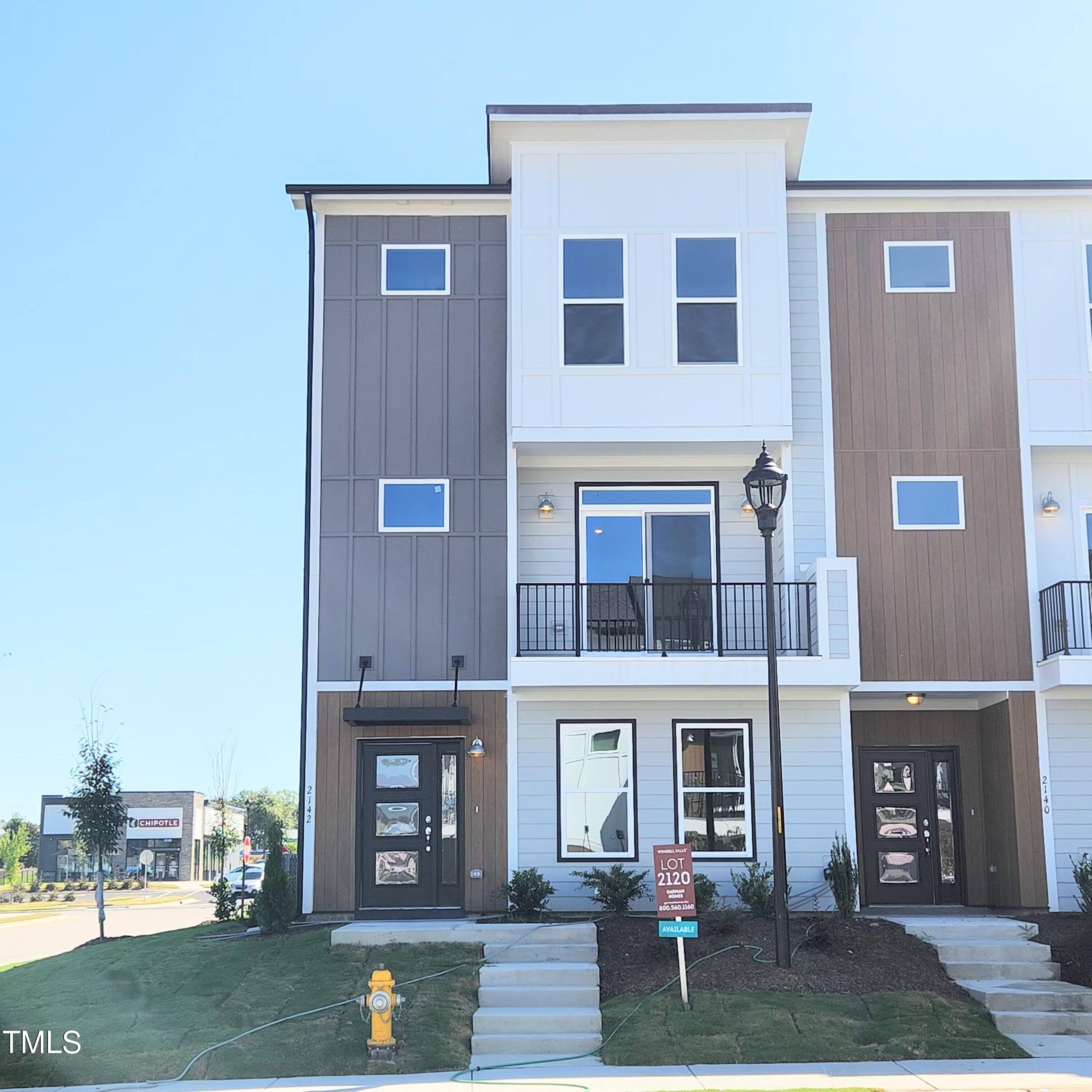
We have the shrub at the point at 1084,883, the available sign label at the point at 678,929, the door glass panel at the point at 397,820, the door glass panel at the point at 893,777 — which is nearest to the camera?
the available sign label at the point at 678,929

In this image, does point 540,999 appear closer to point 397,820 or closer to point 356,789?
point 397,820

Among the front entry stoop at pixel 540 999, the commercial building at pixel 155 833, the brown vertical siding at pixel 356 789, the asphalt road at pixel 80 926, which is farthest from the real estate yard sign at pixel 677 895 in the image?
the commercial building at pixel 155 833

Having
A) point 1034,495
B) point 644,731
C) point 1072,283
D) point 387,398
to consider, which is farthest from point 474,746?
point 1072,283

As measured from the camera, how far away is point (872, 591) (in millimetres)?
15406

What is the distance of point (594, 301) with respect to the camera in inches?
609

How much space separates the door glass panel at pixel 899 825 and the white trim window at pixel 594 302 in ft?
22.7

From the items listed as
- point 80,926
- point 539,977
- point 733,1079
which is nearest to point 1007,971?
point 733,1079

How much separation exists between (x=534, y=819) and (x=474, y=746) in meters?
1.13

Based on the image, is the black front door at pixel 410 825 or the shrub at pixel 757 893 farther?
the black front door at pixel 410 825

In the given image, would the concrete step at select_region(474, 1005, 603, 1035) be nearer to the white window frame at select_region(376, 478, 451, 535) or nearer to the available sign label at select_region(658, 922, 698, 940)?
the available sign label at select_region(658, 922, 698, 940)

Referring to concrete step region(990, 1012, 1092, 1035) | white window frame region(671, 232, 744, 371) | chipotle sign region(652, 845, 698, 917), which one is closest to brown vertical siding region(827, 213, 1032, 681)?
white window frame region(671, 232, 744, 371)

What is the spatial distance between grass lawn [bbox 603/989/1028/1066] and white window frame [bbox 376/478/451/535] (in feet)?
20.7

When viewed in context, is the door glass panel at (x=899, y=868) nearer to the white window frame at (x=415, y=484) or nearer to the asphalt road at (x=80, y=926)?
the white window frame at (x=415, y=484)

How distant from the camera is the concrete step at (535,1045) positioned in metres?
10.6
